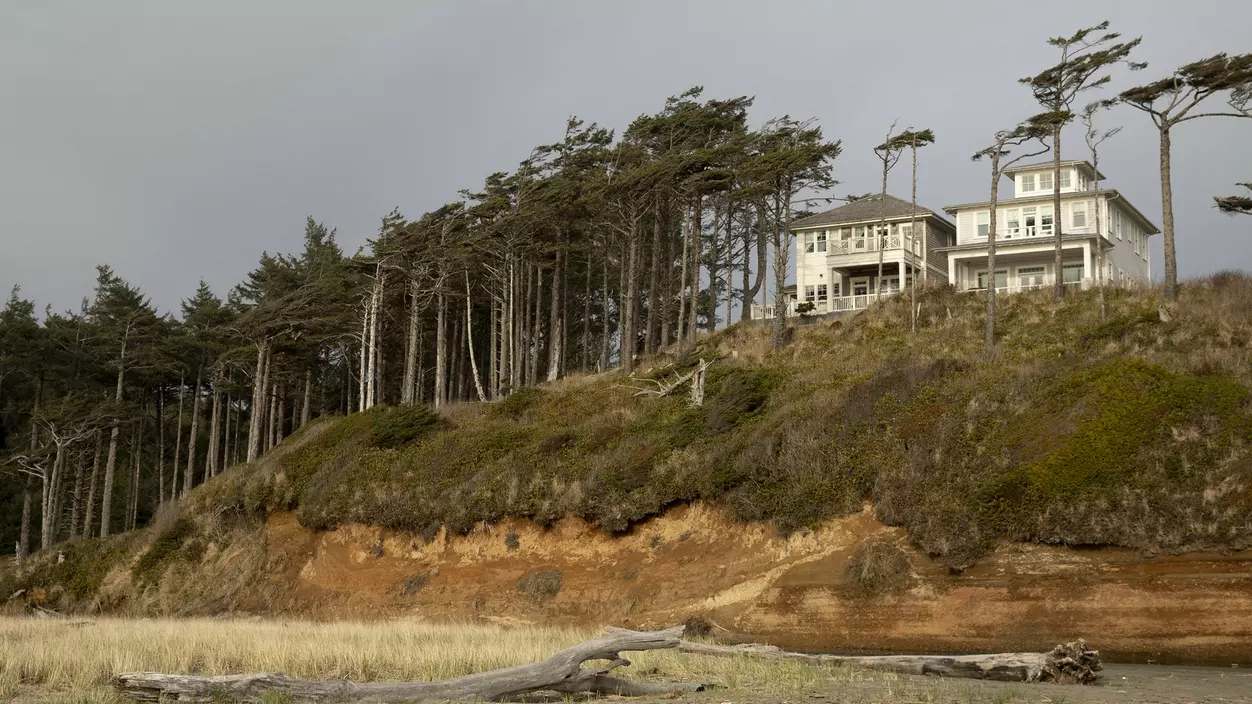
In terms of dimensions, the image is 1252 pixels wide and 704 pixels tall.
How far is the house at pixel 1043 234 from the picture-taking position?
51188 millimetres

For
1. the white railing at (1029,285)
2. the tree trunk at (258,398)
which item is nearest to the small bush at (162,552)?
the tree trunk at (258,398)

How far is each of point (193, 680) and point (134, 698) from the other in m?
0.77

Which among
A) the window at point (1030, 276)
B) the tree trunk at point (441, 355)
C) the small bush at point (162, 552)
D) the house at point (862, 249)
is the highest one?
the house at point (862, 249)

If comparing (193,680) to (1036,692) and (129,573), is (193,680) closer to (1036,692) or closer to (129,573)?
(1036,692)

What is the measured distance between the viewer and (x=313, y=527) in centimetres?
3922

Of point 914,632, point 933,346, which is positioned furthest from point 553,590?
point 933,346

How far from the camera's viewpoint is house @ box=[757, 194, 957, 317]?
55750 mm

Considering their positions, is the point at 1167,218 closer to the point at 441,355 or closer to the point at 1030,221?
the point at 1030,221

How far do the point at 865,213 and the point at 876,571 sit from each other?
35787mm

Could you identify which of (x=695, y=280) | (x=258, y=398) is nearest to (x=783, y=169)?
(x=695, y=280)

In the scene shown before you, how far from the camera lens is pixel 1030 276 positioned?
52125 mm

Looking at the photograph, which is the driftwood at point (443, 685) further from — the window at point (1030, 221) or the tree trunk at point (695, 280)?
the window at point (1030, 221)

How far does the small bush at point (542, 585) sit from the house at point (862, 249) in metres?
25.9

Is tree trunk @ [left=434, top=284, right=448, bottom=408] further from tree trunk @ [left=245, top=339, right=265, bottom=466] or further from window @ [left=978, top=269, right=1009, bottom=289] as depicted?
window @ [left=978, top=269, right=1009, bottom=289]
